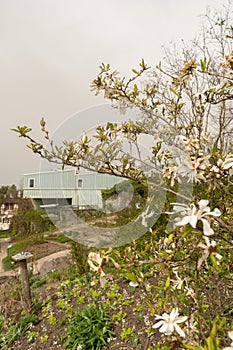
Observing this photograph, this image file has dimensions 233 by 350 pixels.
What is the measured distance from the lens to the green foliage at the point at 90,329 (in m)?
2.60

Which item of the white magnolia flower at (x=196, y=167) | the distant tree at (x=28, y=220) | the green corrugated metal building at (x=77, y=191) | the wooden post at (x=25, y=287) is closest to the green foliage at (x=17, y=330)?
the wooden post at (x=25, y=287)

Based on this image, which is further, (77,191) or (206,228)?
(77,191)

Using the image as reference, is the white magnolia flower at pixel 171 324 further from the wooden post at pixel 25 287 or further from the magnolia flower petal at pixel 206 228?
the wooden post at pixel 25 287

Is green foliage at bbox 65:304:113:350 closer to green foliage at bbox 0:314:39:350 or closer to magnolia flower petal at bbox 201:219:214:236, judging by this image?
green foliage at bbox 0:314:39:350

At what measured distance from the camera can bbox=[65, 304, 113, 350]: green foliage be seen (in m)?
2.60

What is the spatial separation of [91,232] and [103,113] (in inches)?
130

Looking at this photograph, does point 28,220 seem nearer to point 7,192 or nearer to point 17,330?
point 7,192

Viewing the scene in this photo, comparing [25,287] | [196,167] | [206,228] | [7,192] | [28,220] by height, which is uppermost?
[7,192]

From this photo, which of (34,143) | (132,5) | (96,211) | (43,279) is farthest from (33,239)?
(34,143)

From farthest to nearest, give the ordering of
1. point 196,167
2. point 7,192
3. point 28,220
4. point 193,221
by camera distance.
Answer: point 7,192 < point 28,220 < point 196,167 < point 193,221

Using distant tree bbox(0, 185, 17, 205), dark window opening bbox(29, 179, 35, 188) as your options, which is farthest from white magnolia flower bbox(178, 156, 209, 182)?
distant tree bbox(0, 185, 17, 205)

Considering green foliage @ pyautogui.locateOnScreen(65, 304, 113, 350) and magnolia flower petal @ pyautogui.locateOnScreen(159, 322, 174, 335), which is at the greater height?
magnolia flower petal @ pyautogui.locateOnScreen(159, 322, 174, 335)

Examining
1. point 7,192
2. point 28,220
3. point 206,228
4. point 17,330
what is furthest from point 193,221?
point 7,192

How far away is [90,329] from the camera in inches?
106
